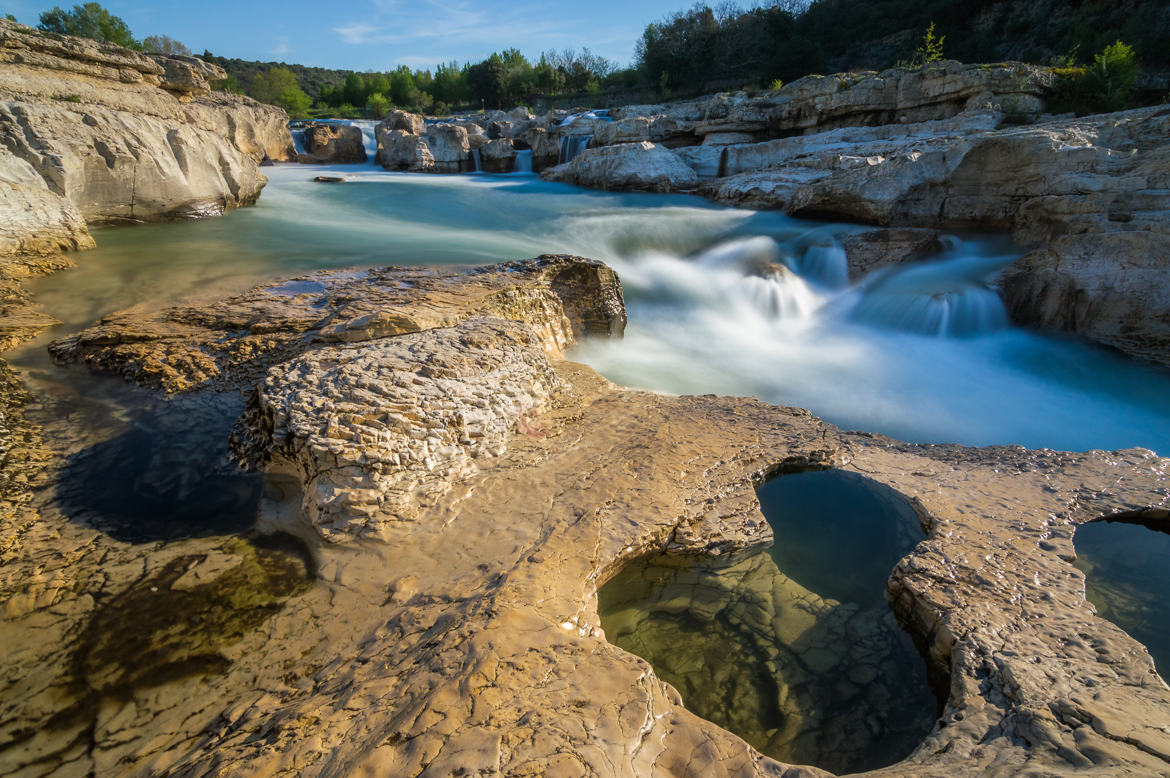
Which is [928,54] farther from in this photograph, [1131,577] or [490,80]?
[490,80]

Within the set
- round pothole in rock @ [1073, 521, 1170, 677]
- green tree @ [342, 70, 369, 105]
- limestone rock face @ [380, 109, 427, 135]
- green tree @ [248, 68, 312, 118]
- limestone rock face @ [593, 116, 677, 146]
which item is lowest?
round pothole in rock @ [1073, 521, 1170, 677]

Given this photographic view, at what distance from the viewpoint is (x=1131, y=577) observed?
2.50m

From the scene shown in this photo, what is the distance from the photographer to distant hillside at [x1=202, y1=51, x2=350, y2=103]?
→ 58.3m

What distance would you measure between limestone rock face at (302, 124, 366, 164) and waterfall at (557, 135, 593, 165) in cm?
968

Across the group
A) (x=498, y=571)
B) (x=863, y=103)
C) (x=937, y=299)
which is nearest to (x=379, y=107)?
(x=863, y=103)

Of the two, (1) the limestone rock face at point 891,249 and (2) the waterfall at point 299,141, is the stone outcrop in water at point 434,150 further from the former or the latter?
(1) the limestone rock face at point 891,249

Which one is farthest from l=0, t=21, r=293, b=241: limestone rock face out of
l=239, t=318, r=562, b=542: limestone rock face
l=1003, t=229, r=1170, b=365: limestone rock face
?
l=1003, t=229, r=1170, b=365: limestone rock face

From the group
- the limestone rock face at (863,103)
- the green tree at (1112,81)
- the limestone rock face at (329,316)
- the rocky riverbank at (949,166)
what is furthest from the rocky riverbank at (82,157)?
the green tree at (1112,81)

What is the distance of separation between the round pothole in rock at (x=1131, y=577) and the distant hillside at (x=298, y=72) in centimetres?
6663

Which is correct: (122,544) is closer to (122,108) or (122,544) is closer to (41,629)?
(41,629)

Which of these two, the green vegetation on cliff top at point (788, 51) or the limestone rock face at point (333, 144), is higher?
the green vegetation on cliff top at point (788, 51)

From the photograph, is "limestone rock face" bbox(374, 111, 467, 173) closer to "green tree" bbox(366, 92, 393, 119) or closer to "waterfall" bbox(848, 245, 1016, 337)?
"waterfall" bbox(848, 245, 1016, 337)

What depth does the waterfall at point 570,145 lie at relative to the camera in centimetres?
1904

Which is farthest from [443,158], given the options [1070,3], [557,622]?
[1070,3]
